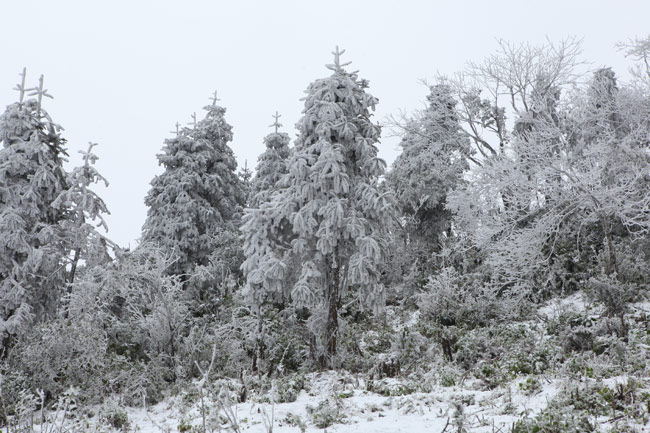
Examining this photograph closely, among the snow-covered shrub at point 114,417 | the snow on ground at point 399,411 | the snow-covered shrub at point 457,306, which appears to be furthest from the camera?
the snow-covered shrub at point 457,306

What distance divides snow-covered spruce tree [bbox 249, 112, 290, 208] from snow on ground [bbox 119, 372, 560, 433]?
47.2 ft

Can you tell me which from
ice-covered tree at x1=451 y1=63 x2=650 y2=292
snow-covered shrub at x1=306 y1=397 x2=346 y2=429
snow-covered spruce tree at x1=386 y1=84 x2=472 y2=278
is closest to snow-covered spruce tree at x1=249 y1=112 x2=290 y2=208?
snow-covered spruce tree at x1=386 y1=84 x2=472 y2=278

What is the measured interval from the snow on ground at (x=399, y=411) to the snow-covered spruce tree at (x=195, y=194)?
13.2 m

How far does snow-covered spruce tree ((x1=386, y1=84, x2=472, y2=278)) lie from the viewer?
22156mm

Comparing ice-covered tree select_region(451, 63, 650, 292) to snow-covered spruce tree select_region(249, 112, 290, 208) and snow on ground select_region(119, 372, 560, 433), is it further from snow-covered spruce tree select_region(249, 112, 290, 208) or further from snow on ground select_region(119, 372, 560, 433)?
snow-covered spruce tree select_region(249, 112, 290, 208)

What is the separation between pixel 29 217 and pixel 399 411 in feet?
34.6

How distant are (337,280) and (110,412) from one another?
19.5 ft

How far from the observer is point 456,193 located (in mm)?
19297

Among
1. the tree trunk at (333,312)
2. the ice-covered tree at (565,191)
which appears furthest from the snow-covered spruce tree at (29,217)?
the ice-covered tree at (565,191)

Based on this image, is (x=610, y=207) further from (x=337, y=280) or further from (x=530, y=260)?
(x=337, y=280)

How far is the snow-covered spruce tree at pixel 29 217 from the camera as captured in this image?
12508 mm

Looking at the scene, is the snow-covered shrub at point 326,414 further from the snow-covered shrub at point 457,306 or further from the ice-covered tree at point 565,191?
the ice-covered tree at point 565,191

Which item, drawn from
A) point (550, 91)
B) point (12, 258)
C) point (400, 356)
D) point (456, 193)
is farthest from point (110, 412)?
point (550, 91)

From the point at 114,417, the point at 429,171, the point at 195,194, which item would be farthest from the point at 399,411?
the point at 195,194
